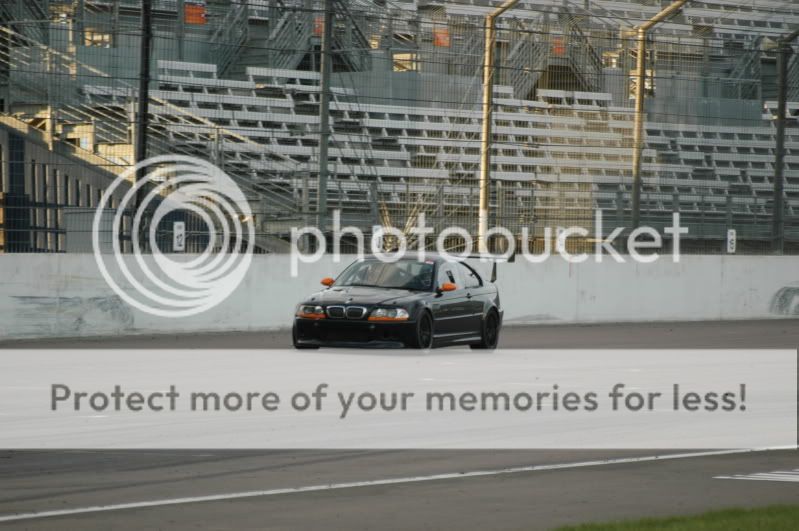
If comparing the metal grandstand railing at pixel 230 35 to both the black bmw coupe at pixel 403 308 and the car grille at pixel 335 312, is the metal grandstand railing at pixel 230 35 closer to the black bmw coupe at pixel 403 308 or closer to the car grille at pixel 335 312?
the black bmw coupe at pixel 403 308

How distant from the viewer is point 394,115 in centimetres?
2525

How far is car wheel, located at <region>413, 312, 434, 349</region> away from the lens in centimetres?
1908

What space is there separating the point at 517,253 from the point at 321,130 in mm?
4652

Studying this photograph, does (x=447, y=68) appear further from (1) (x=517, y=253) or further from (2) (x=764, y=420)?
(2) (x=764, y=420)

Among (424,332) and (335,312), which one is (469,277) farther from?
(335,312)

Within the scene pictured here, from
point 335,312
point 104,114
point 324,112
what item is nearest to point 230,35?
point 324,112

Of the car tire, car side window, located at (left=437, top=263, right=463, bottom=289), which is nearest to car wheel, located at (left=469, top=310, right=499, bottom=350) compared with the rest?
car side window, located at (left=437, top=263, right=463, bottom=289)

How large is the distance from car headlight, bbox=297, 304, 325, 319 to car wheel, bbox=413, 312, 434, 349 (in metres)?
1.20

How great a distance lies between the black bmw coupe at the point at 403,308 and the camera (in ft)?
62.3

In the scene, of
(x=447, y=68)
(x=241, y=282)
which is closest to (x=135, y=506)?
(x=241, y=282)

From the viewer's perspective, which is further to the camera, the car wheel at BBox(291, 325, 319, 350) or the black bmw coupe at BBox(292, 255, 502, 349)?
the car wheel at BBox(291, 325, 319, 350)

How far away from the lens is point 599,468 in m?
9.27

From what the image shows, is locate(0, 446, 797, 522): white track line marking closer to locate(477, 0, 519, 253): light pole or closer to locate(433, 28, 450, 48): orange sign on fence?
locate(477, 0, 519, 253): light pole

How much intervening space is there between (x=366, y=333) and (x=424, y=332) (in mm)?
843
